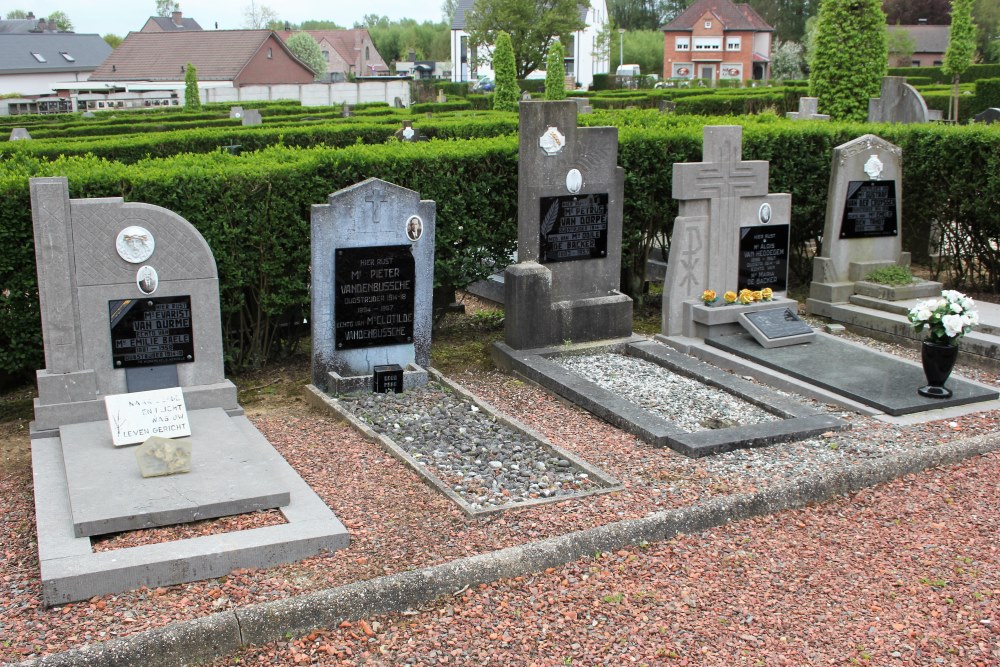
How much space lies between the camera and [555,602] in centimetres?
477

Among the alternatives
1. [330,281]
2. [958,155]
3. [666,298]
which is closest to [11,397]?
[330,281]

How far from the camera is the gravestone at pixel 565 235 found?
871 centimetres

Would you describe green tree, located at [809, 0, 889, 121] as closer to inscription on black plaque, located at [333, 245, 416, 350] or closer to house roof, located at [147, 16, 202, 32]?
inscription on black plaque, located at [333, 245, 416, 350]

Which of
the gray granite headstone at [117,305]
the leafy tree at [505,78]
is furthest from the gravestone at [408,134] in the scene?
the leafy tree at [505,78]

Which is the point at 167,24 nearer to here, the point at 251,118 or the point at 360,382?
the point at 251,118

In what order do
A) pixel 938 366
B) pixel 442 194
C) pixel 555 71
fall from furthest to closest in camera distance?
pixel 555 71, pixel 442 194, pixel 938 366

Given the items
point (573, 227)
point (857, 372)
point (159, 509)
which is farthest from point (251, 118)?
point (159, 509)

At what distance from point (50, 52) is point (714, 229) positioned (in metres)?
80.9

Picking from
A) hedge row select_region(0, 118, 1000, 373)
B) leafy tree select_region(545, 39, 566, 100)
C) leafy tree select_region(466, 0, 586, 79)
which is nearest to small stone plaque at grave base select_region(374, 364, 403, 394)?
hedge row select_region(0, 118, 1000, 373)

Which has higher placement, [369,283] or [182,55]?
[182,55]

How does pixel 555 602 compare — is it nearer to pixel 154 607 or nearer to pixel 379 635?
pixel 379 635

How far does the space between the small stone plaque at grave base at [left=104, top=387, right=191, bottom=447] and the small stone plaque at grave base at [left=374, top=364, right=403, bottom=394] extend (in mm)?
1665

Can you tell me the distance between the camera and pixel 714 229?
9250mm

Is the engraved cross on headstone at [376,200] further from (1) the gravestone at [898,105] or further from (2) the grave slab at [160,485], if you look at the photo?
(1) the gravestone at [898,105]
